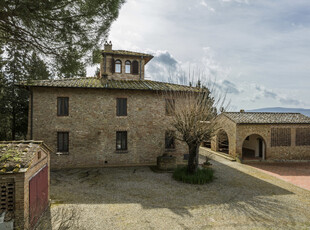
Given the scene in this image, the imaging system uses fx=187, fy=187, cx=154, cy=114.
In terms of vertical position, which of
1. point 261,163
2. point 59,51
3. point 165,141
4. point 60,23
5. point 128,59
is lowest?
point 261,163

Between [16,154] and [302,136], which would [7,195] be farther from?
[302,136]

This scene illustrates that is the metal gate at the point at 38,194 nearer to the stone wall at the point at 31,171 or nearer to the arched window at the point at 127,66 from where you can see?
the stone wall at the point at 31,171

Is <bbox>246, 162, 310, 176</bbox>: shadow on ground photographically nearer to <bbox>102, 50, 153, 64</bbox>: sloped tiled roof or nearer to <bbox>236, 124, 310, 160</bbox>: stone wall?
<bbox>236, 124, 310, 160</bbox>: stone wall

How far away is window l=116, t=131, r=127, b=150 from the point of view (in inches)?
605

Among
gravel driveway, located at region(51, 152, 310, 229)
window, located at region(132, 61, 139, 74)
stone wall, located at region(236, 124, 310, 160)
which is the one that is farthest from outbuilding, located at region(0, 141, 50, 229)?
stone wall, located at region(236, 124, 310, 160)

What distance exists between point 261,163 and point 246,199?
9.81m

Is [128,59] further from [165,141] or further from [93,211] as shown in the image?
[93,211]

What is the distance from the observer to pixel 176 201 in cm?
884

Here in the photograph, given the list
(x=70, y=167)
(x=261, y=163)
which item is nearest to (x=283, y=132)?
(x=261, y=163)

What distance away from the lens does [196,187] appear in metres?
10.8

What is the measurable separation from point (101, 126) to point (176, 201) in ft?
28.5

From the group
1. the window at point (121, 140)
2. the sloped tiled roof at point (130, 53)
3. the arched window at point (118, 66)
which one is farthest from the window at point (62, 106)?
the sloped tiled roof at point (130, 53)

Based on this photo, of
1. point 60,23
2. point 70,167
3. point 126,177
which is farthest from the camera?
point 70,167

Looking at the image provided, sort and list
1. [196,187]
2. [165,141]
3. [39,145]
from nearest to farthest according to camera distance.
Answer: [39,145] < [196,187] < [165,141]
